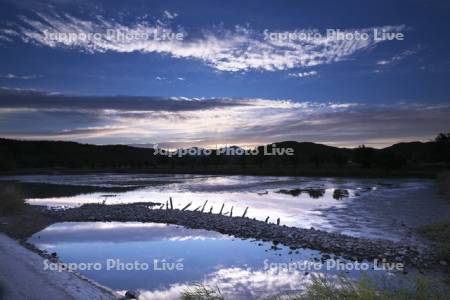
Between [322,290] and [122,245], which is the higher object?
[322,290]

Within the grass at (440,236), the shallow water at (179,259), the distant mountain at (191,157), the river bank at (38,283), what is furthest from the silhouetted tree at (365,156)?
the river bank at (38,283)

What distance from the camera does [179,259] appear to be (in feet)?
46.0

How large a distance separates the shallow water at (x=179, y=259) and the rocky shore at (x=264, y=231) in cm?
84

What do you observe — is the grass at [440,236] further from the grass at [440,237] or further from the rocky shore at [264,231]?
the rocky shore at [264,231]

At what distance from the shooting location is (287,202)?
2995 centimetres

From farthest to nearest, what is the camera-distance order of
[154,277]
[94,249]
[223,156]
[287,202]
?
[223,156] < [287,202] < [94,249] < [154,277]

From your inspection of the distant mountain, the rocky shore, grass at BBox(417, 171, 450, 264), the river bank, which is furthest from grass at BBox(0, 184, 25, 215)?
the distant mountain

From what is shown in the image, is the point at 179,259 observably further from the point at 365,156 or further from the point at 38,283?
the point at 365,156

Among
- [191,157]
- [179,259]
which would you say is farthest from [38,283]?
[191,157]

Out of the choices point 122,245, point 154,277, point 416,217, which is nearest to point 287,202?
point 416,217

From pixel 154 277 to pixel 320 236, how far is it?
23.3 feet

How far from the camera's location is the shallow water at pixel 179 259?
36.2 ft

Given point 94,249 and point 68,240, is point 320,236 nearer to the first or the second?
point 94,249

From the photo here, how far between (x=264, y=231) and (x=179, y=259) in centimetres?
493
